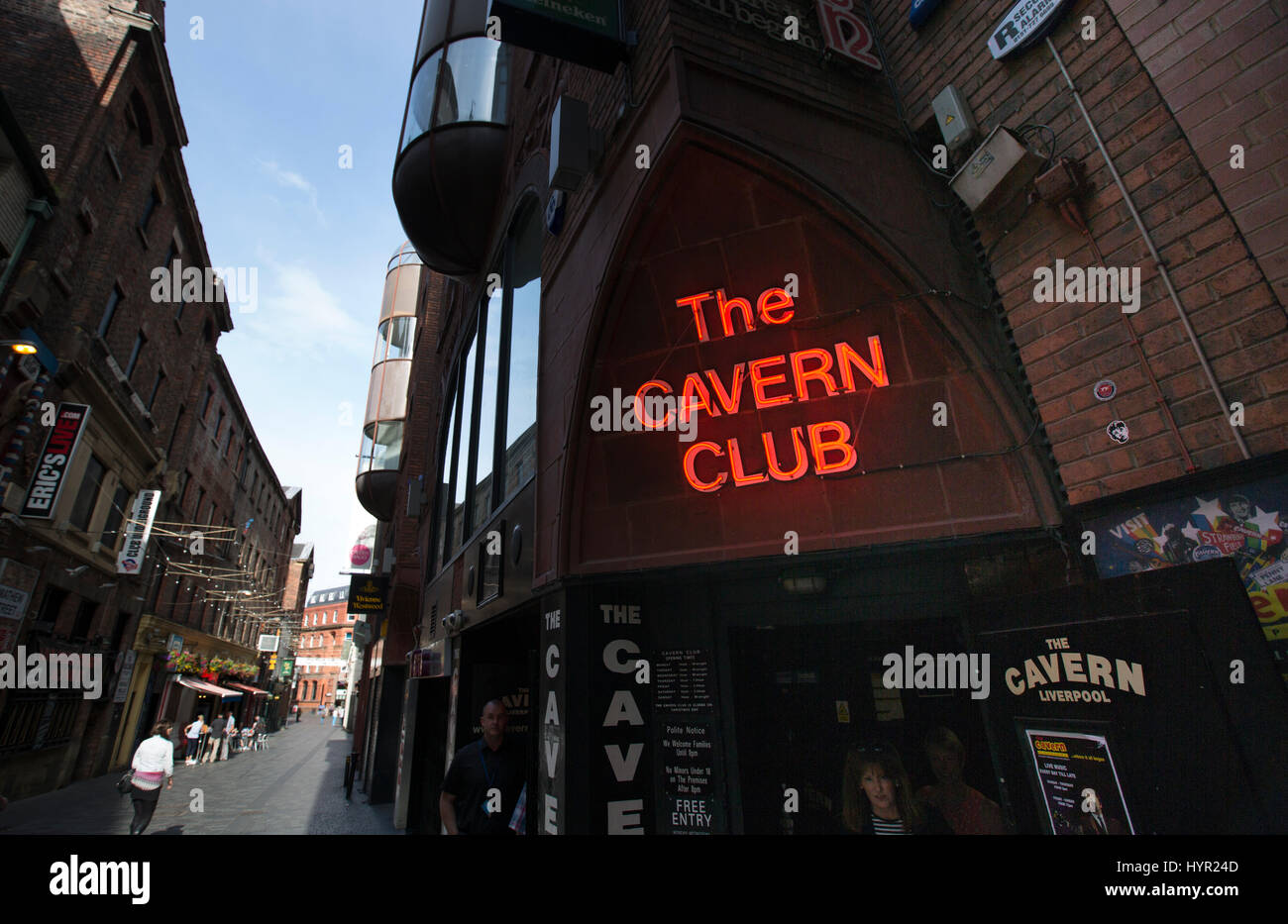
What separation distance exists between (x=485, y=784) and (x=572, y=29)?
733 cm

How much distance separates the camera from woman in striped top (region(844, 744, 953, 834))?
4820 mm

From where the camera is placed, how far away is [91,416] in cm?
1573

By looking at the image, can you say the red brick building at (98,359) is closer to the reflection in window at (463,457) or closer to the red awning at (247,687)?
the reflection in window at (463,457)

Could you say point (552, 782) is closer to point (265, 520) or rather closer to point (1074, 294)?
point (1074, 294)

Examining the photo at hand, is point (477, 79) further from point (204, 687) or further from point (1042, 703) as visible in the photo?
point (204, 687)

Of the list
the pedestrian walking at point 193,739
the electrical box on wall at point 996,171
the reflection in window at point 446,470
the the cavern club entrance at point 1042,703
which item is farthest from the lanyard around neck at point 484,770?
the pedestrian walking at point 193,739

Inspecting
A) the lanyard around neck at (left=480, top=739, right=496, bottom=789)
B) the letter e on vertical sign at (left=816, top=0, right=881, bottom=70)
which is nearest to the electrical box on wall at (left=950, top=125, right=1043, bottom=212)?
the letter e on vertical sign at (left=816, top=0, right=881, bottom=70)

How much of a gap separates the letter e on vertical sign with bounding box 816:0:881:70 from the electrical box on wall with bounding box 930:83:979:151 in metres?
1.00

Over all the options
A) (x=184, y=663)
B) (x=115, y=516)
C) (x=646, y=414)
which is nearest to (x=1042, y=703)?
(x=646, y=414)

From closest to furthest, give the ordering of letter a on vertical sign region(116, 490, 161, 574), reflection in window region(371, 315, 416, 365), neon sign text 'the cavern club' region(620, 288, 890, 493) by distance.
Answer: neon sign text 'the cavern club' region(620, 288, 890, 493) → letter a on vertical sign region(116, 490, 161, 574) → reflection in window region(371, 315, 416, 365)

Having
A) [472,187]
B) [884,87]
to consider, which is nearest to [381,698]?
[472,187]

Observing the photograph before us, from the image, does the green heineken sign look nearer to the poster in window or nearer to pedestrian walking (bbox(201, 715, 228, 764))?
the poster in window

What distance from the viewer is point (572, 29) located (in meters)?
5.80

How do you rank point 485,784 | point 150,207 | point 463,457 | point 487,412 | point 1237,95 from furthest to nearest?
point 150,207, point 463,457, point 487,412, point 485,784, point 1237,95
